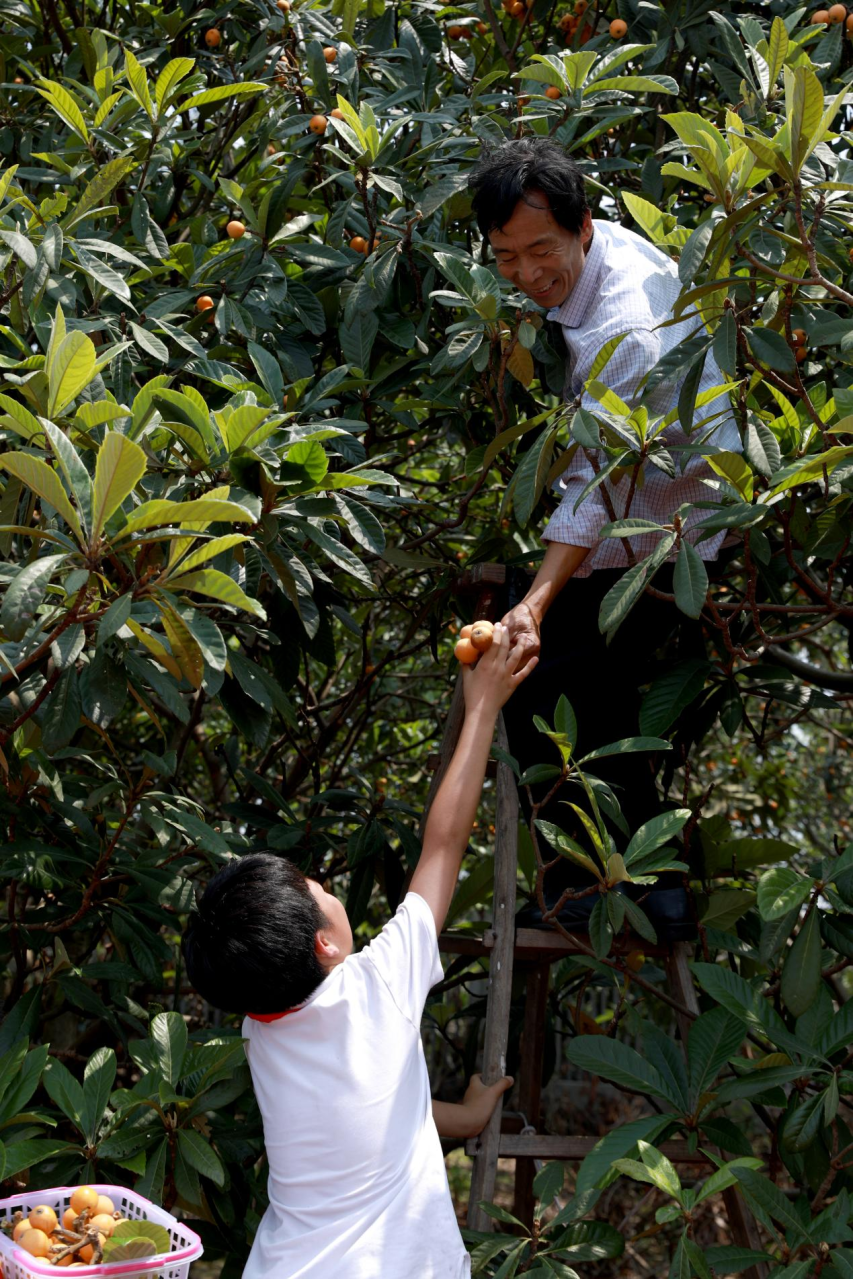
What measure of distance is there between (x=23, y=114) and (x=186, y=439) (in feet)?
6.28

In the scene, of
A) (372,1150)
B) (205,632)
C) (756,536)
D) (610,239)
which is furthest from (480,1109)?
(610,239)

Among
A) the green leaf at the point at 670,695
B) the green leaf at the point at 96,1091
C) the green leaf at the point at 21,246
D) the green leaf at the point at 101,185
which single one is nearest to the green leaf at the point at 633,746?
the green leaf at the point at 670,695

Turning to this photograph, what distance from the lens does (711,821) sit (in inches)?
114

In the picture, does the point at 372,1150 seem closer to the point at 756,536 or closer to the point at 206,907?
the point at 206,907

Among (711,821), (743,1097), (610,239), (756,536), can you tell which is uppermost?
(610,239)

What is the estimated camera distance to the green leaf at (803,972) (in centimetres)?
204

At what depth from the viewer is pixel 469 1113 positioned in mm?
2096

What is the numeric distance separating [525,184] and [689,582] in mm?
738

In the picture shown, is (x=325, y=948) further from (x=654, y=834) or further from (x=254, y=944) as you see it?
(x=654, y=834)

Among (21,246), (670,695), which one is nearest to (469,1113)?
(670,695)

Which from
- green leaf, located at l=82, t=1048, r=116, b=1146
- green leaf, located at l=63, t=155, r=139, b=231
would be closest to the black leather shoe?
green leaf, located at l=82, t=1048, r=116, b=1146

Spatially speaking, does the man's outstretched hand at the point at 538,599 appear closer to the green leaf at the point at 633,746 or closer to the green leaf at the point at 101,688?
Answer: the green leaf at the point at 633,746

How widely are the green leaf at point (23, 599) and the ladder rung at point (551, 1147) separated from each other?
1.10m

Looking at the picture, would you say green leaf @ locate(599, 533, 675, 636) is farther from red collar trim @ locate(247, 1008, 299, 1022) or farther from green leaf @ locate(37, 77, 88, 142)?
green leaf @ locate(37, 77, 88, 142)
